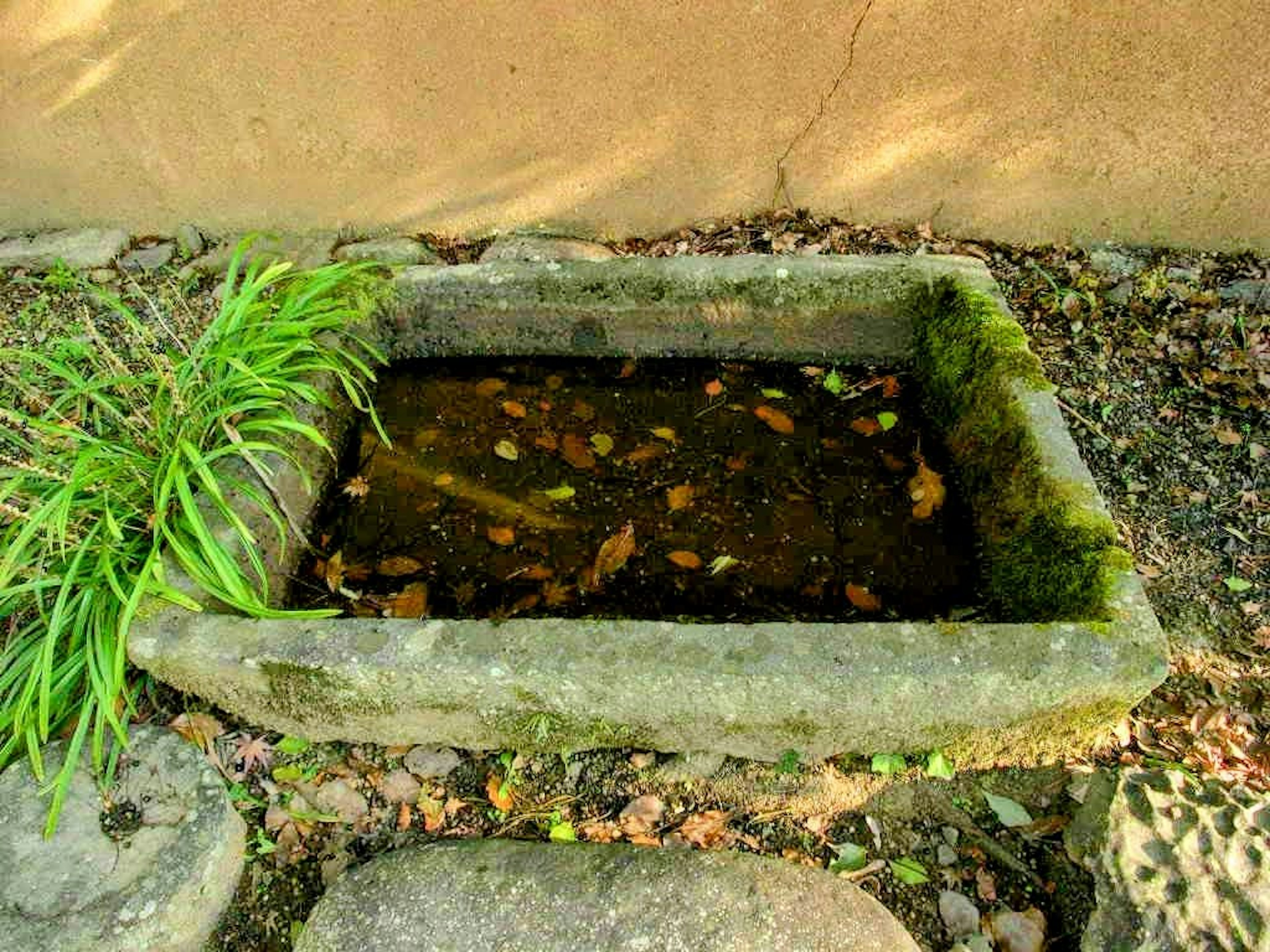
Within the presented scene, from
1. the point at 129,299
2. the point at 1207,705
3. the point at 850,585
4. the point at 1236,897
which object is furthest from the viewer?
the point at 129,299

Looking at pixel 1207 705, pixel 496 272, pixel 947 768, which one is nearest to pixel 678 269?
pixel 496 272

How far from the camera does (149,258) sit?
10.8ft

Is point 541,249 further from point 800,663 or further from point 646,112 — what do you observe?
point 800,663

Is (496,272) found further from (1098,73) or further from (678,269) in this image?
(1098,73)

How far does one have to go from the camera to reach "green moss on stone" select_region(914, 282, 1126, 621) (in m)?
1.81

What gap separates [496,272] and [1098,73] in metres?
1.93

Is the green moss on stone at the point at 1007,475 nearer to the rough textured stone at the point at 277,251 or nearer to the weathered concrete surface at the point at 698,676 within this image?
the weathered concrete surface at the point at 698,676

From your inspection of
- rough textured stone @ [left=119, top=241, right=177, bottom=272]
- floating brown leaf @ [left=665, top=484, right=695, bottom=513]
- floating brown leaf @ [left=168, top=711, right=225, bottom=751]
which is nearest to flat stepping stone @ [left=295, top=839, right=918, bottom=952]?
floating brown leaf @ [left=168, top=711, right=225, bottom=751]

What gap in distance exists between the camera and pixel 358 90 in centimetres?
288

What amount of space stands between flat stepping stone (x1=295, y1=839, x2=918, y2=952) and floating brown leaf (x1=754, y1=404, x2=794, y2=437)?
48.4 inches

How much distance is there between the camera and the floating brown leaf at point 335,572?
86.5 inches

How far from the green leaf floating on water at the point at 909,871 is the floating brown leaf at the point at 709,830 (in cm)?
33

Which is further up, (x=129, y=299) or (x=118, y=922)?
(x=129, y=299)

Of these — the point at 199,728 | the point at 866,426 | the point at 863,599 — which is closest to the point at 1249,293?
the point at 866,426
